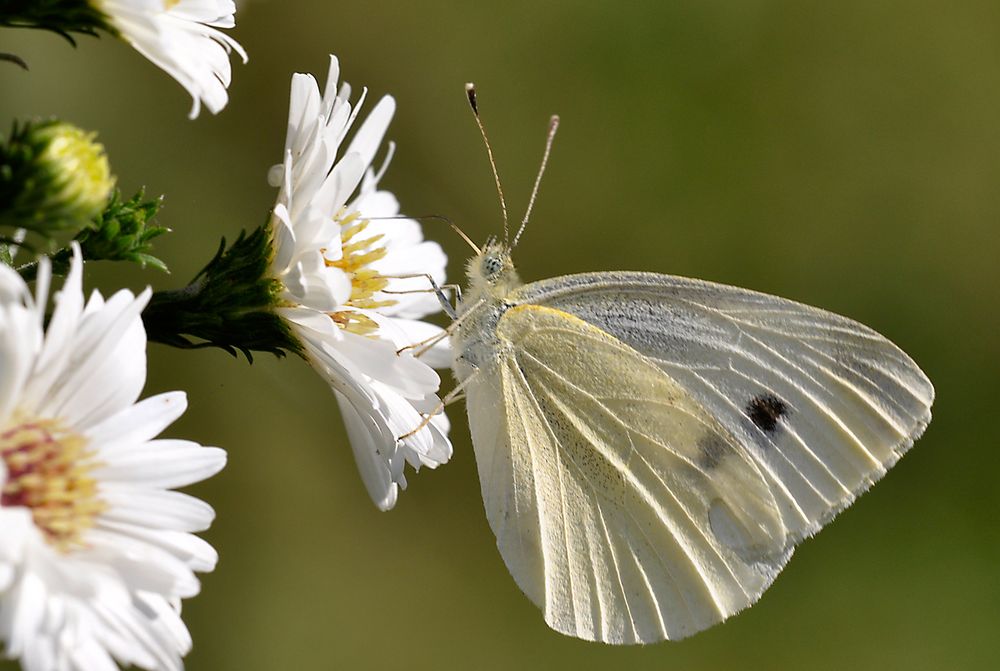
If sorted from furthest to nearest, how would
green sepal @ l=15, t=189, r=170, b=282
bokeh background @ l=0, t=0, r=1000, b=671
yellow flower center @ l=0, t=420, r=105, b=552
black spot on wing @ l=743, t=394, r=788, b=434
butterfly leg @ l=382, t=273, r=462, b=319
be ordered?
bokeh background @ l=0, t=0, r=1000, b=671 < black spot on wing @ l=743, t=394, r=788, b=434 < butterfly leg @ l=382, t=273, r=462, b=319 < green sepal @ l=15, t=189, r=170, b=282 < yellow flower center @ l=0, t=420, r=105, b=552

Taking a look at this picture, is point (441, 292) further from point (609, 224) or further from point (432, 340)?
point (609, 224)

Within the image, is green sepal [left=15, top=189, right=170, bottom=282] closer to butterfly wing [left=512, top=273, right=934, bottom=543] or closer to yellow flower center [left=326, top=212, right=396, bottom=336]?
yellow flower center [left=326, top=212, right=396, bottom=336]

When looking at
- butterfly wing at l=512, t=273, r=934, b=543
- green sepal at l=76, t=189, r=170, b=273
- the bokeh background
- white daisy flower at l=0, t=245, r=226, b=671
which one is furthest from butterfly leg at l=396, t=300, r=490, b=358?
the bokeh background

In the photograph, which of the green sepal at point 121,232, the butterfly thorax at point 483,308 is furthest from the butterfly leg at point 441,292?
the green sepal at point 121,232

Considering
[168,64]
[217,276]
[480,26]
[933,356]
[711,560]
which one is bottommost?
[711,560]

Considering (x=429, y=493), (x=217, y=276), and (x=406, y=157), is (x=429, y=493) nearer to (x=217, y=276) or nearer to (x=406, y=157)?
(x=406, y=157)

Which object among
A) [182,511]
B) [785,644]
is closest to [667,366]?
[182,511]

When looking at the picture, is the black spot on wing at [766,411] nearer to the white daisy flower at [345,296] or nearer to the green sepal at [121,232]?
the white daisy flower at [345,296]
